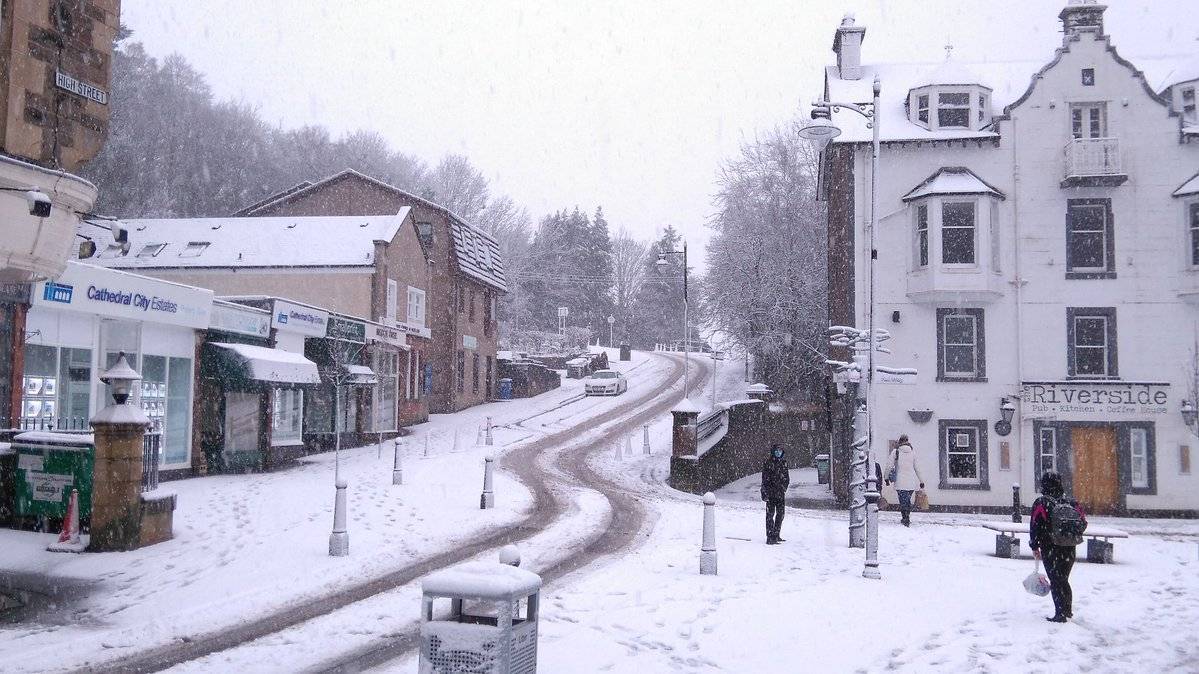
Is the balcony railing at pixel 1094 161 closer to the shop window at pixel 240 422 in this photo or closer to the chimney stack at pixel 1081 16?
the chimney stack at pixel 1081 16

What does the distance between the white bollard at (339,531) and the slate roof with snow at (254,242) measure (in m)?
21.3

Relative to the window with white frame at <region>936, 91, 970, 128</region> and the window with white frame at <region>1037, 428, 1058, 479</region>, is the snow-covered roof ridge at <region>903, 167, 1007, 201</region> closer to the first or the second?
the window with white frame at <region>936, 91, 970, 128</region>

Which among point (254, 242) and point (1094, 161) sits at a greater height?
point (1094, 161)

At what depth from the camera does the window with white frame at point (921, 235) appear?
84.6ft

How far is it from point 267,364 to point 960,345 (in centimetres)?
1871

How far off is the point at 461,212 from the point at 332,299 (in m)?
36.6

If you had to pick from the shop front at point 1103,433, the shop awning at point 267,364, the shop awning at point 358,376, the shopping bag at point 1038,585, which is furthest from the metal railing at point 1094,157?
the shop awning at point 358,376

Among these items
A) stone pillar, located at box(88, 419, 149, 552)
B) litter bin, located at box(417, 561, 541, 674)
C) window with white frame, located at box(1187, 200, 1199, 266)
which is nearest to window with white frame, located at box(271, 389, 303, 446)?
stone pillar, located at box(88, 419, 149, 552)

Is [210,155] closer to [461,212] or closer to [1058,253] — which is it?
[461,212]

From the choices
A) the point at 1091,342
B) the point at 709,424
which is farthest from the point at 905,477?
the point at 1091,342

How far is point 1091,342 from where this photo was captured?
25797 mm

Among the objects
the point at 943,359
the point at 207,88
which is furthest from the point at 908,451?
the point at 207,88

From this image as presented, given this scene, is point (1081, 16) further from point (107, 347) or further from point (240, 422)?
point (107, 347)

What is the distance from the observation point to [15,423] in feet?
53.6
